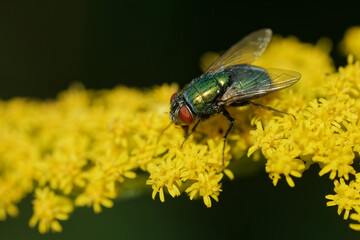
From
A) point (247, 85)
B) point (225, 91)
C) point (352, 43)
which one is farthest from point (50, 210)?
point (352, 43)

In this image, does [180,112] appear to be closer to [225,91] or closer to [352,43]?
[225,91]

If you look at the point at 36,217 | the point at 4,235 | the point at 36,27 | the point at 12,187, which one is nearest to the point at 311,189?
the point at 36,217

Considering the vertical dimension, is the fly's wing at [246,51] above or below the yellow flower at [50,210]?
above

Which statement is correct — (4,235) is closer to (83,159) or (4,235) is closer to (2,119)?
(2,119)

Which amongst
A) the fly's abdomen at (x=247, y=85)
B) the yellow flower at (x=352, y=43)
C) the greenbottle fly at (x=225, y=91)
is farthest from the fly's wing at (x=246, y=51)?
the yellow flower at (x=352, y=43)

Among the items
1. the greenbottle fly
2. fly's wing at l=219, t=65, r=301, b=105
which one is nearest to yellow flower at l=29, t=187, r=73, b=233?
A: the greenbottle fly

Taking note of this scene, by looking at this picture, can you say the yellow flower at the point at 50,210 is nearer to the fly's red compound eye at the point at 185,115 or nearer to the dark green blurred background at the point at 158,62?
the dark green blurred background at the point at 158,62
